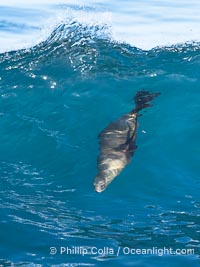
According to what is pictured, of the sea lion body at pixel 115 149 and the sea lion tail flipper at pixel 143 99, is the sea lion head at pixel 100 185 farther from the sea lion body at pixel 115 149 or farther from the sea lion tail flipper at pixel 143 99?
the sea lion tail flipper at pixel 143 99

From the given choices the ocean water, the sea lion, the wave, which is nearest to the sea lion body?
the sea lion

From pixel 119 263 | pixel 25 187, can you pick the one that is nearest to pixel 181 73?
pixel 25 187

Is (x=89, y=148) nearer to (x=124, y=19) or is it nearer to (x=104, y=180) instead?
(x=104, y=180)

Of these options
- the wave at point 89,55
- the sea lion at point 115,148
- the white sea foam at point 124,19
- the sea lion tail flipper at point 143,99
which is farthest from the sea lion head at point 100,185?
the white sea foam at point 124,19

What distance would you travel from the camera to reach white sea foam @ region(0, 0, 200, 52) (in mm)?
11164

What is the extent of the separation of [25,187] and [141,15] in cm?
870

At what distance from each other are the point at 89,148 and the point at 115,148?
1.27 metres

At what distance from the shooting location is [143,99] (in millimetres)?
9648

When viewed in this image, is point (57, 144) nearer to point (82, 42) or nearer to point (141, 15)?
point (82, 42)

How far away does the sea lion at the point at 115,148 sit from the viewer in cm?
723

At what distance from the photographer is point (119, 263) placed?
537cm

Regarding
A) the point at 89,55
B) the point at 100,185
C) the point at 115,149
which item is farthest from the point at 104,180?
the point at 89,55

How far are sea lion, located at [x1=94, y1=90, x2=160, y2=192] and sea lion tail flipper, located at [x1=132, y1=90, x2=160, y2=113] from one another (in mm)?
90

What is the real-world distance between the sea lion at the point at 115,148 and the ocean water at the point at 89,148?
27cm
